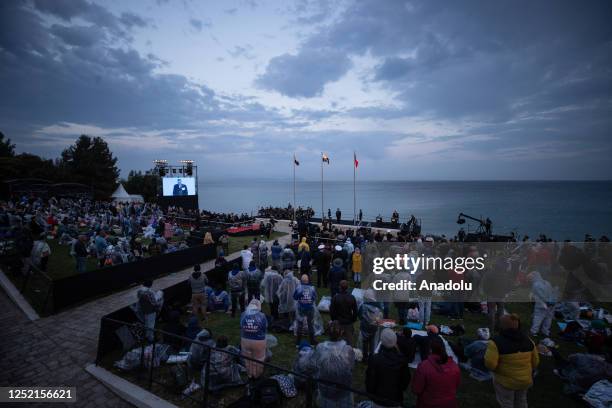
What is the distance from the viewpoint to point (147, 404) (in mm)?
4844

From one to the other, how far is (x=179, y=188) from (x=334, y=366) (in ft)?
123

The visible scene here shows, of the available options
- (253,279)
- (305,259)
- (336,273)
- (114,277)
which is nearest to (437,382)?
(336,273)

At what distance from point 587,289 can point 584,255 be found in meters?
1.04

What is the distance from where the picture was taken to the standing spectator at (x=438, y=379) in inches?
138

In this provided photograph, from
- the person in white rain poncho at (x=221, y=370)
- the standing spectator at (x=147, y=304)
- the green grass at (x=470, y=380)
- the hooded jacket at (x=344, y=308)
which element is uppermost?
the hooded jacket at (x=344, y=308)

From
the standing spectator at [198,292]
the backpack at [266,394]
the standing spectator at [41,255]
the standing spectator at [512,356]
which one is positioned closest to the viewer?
the standing spectator at [512,356]

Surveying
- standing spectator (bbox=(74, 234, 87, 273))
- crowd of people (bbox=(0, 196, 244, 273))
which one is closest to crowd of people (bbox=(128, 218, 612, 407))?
standing spectator (bbox=(74, 234, 87, 273))

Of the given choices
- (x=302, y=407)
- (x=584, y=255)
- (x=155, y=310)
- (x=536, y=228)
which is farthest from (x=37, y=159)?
(x=536, y=228)

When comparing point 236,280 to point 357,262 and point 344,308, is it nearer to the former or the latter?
point 344,308

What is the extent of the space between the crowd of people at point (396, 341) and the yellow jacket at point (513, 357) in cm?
1

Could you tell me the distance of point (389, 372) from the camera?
3787 mm

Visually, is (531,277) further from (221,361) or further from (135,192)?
(135,192)

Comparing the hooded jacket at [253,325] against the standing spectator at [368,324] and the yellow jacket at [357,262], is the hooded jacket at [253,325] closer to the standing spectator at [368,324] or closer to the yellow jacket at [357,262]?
the standing spectator at [368,324]

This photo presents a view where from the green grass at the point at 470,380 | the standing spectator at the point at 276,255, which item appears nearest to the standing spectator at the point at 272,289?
the green grass at the point at 470,380
